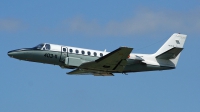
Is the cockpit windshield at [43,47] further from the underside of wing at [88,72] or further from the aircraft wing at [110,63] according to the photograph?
the underside of wing at [88,72]

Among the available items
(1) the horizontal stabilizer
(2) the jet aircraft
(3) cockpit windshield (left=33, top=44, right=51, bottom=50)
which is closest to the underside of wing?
(2) the jet aircraft

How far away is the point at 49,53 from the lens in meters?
48.2

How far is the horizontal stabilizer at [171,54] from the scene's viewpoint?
50531mm

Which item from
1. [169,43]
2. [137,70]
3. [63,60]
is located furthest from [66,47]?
[169,43]

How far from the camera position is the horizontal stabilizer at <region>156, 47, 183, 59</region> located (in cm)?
5053

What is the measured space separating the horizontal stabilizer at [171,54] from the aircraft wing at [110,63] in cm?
489

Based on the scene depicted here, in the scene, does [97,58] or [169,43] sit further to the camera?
[169,43]

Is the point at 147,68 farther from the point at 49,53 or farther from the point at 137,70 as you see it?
the point at 49,53

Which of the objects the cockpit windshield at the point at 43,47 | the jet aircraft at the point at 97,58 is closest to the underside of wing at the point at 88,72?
the jet aircraft at the point at 97,58

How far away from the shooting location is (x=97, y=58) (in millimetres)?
49688

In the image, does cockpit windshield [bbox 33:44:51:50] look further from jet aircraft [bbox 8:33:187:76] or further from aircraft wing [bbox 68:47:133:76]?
aircraft wing [bbox 68:47:133:76]

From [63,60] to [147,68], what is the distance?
8.74 metres

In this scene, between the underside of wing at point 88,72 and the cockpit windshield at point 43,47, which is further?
the underside of wing at point 88,72

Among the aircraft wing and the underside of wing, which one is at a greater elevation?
the aircraft wing
